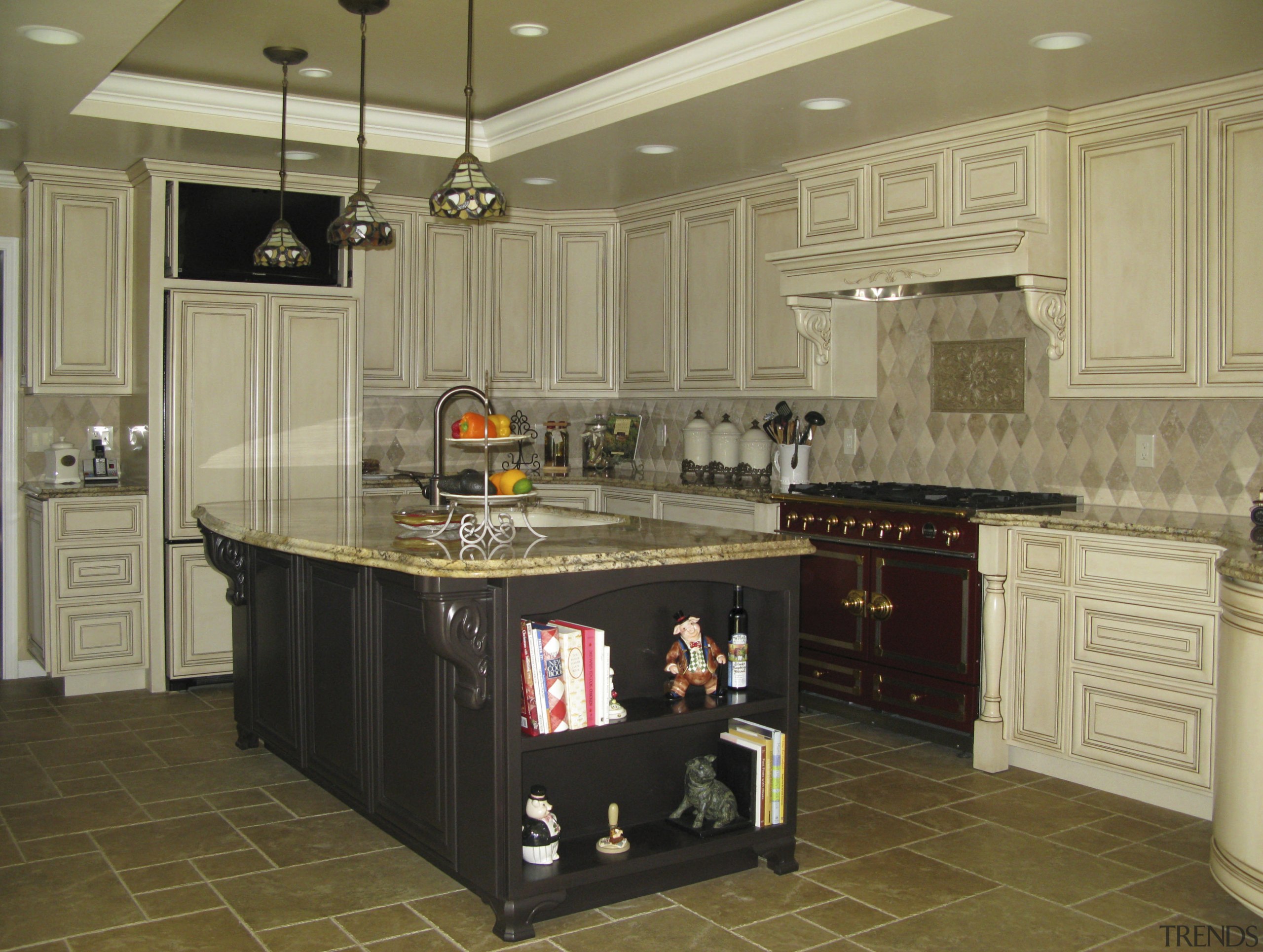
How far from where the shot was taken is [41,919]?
116 inches

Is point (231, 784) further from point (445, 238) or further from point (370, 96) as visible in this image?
point (445, 238)

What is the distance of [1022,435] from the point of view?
479 cm

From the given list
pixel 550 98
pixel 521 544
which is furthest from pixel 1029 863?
pixel 550 98

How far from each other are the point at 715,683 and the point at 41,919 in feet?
6.07

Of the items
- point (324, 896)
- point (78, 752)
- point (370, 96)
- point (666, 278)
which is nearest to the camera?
point (324, 896)

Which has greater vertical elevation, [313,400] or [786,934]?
[313,400]

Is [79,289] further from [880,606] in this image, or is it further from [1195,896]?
[1195,896]

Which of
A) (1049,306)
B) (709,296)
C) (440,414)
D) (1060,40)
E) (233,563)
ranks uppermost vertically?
(1060,40)

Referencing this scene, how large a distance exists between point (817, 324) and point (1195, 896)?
9.64ft

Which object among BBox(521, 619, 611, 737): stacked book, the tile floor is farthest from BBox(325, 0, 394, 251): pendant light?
the tile floor

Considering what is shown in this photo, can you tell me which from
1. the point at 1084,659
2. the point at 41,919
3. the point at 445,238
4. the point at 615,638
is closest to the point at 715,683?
the point at 615,638

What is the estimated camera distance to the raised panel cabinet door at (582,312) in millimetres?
6652

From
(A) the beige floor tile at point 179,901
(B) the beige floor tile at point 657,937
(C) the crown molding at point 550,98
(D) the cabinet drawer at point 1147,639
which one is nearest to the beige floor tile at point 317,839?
(A) the beige floor tile at point 179,901

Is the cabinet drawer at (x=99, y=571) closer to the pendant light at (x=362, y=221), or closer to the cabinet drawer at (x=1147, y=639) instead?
the pendant light at (x=362, y=221)
